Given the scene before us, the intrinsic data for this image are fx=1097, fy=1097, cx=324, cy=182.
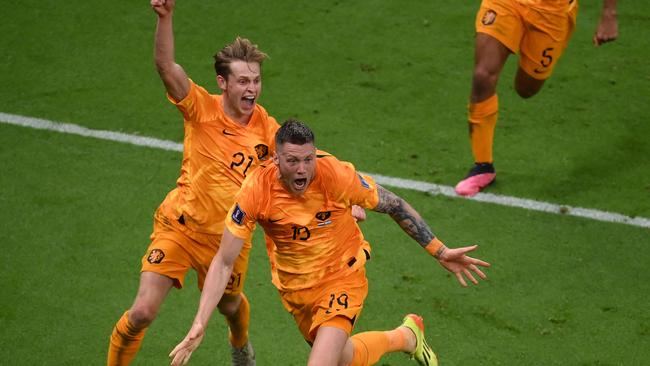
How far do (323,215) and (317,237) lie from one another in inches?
5.6

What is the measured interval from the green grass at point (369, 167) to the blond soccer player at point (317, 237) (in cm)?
107

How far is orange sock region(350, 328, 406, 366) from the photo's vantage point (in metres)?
6.53

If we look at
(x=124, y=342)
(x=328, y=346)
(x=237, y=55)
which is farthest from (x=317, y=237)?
(x=124, y=342)

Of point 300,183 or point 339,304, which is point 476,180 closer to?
point 339,304

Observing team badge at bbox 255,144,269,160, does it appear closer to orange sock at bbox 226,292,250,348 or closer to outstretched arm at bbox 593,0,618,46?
orange sock at bbox 226,292,250,348

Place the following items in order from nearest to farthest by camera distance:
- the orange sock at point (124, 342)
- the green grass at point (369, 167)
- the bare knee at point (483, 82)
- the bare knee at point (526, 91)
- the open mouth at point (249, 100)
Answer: the orange sock at point (124, 342) → the open mouth at point (249, 100) → the green grass at point (369, 167) → the bare knee at point (483, 82) → the bare knee at point (526, 91)

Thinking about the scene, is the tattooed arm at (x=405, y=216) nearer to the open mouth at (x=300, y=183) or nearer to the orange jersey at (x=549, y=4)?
the open mouth at (x=300, y=183)

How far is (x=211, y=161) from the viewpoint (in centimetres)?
678

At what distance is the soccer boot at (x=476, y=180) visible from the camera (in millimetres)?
9180

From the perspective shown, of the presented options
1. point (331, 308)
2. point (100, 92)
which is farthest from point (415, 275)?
point (100, 92)

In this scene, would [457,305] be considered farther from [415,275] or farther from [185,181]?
[185,181]

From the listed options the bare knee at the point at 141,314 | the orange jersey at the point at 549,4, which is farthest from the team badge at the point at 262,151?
the orange jersey at the point at 549,4

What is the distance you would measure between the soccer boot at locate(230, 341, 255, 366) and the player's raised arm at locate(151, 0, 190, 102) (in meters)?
1.69


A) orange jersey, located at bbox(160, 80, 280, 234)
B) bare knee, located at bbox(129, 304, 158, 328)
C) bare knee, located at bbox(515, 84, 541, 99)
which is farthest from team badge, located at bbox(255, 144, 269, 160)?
bare knee, located at bbox(515, 84, 541, 99)
